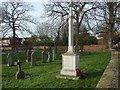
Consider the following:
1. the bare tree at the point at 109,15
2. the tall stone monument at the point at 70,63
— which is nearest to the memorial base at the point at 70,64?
the tall stone monument at the point at 70,63

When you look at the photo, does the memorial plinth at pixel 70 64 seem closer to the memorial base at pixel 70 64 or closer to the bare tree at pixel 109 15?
the memorial base at pixel 70 64

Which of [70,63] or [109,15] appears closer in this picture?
[70,63]

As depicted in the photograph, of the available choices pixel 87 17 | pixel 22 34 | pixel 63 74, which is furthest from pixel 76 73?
pixel 22 34

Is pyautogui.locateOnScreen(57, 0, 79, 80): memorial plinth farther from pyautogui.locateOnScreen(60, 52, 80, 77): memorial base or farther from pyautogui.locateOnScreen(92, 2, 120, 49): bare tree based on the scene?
pyautogui.locateOnScreen(92, 2, 120, 49): bare tree

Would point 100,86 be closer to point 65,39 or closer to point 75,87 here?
point 75,87

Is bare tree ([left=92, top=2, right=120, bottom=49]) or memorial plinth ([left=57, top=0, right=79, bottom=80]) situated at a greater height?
bare tree ([left=92, top=2, right=120, bottom=49])

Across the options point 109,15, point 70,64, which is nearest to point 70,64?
point 70,64

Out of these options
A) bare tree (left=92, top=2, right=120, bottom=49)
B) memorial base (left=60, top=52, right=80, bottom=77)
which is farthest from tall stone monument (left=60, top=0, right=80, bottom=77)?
bare tree (left=92, top=2, right=120, bottom=49)

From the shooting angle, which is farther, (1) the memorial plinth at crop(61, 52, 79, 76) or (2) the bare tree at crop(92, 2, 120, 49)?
(2) the bare tree at crop(92, 2, 120, 49)

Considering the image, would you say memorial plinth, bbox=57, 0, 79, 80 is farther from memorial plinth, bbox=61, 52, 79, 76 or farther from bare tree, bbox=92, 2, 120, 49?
bare tree, bbox=92, 2, 120, 49

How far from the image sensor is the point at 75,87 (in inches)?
209

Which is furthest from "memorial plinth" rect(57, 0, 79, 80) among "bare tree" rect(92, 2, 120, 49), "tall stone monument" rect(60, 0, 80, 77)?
"bare tree" rect(92, 2, 120, 49)

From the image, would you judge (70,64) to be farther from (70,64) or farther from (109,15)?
(109,15)

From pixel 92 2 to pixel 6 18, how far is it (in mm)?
15424
